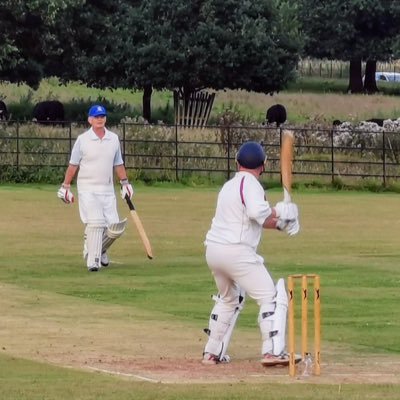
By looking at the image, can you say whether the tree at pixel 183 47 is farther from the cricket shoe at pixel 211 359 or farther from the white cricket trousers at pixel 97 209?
the cricket shoe at pixel 211 359

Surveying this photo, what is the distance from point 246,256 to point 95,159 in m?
7.42

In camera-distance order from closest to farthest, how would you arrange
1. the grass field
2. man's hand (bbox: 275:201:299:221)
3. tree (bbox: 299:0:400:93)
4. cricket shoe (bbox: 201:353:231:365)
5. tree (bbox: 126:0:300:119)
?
the grass field
man's hand (bbox: 275:201:299:221)
cricket shoe (bbox: 201:353:231:365)
tree (bbox: 126:0:300:119)
tree (bbox: 299:0:400:93)

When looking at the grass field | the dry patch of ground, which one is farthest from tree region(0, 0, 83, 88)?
the dry patch of ground

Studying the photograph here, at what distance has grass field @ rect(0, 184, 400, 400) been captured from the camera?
10.1 m

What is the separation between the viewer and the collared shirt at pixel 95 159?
18.1 metres

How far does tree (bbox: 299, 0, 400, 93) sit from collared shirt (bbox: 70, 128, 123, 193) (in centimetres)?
6608

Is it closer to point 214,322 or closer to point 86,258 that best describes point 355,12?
point 86,258

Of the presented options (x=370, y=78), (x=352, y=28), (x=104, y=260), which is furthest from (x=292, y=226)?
(x=370, y=78)

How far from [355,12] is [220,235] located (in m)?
74.7

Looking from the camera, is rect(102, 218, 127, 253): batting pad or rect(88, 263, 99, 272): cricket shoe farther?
rect(88, 263, 99, 272): cricket shoe

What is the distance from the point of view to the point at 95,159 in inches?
711

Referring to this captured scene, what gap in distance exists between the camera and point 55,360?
36.9ft

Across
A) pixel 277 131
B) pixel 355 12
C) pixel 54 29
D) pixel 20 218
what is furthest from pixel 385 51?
pixel 20 218

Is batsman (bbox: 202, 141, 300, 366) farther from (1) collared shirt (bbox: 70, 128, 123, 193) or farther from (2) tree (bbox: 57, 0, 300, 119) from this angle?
(2) tree (bbox: 57, 0, 300, 119)
